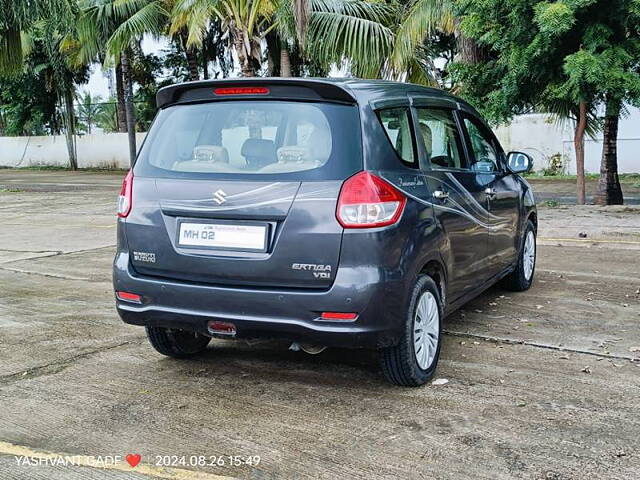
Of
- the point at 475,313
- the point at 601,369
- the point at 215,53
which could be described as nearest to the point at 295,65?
the point at 215,53

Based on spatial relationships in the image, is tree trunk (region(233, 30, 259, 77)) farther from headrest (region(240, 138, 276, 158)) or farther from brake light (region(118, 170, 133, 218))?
headrest (region(240, 138, 276, 158))

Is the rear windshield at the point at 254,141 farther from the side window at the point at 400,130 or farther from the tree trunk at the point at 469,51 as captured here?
the tree trunk at the point at 469,51

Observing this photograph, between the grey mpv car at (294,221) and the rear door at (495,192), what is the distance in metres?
0.93

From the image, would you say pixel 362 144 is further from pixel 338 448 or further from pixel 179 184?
pixel 338 448

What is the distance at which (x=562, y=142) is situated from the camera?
2102cm

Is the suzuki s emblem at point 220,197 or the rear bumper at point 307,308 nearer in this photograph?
the rear bumper at point 307,308

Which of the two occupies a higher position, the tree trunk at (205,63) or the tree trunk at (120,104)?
the tree trunk at (205,63)

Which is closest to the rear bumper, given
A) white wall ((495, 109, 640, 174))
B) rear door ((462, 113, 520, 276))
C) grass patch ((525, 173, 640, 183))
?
rear door ((462, 113, 520, 276))

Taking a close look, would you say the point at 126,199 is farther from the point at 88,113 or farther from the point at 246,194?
the point at 88,113

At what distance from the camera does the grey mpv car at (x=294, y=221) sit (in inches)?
151

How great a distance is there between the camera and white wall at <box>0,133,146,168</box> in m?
31.7

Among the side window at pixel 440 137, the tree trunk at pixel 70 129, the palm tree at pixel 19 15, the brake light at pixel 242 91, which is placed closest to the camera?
the brake light at pixel 242 91

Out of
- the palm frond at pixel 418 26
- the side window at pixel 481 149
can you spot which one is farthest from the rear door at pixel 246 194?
the palm frond at pixel 418 26

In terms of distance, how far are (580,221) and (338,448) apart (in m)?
8.52
